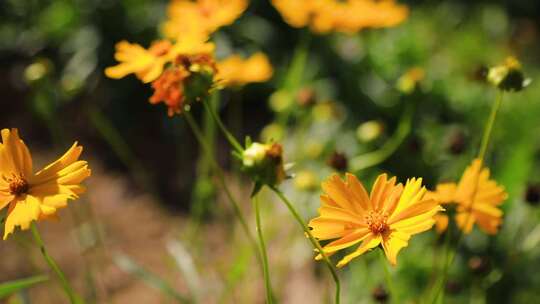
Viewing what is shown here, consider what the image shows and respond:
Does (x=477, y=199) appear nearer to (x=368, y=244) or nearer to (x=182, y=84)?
(x=368, y=244)

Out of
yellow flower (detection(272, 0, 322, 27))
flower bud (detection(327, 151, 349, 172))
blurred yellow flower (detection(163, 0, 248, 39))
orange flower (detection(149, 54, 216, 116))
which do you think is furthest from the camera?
yellow flower (detection(272, 0, 322, 27))

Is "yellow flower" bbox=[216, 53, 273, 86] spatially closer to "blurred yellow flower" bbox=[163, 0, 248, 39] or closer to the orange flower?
"blurred yellow flower" bbox=[163, 0, 248, 39]

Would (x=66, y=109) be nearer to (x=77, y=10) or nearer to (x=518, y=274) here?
(x=77, y=10)

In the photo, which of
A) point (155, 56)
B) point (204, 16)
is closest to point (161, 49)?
point (155, 56)

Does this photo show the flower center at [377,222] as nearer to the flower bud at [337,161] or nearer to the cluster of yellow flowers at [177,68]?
the cluster of yellow flowers at [177,68]

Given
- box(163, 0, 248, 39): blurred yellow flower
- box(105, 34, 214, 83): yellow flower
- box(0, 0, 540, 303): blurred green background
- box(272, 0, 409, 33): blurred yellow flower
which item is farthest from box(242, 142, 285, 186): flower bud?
box(0, 0, 540, 303): blurred green background

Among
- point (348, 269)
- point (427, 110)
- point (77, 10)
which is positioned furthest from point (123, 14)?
point (348, 269)
